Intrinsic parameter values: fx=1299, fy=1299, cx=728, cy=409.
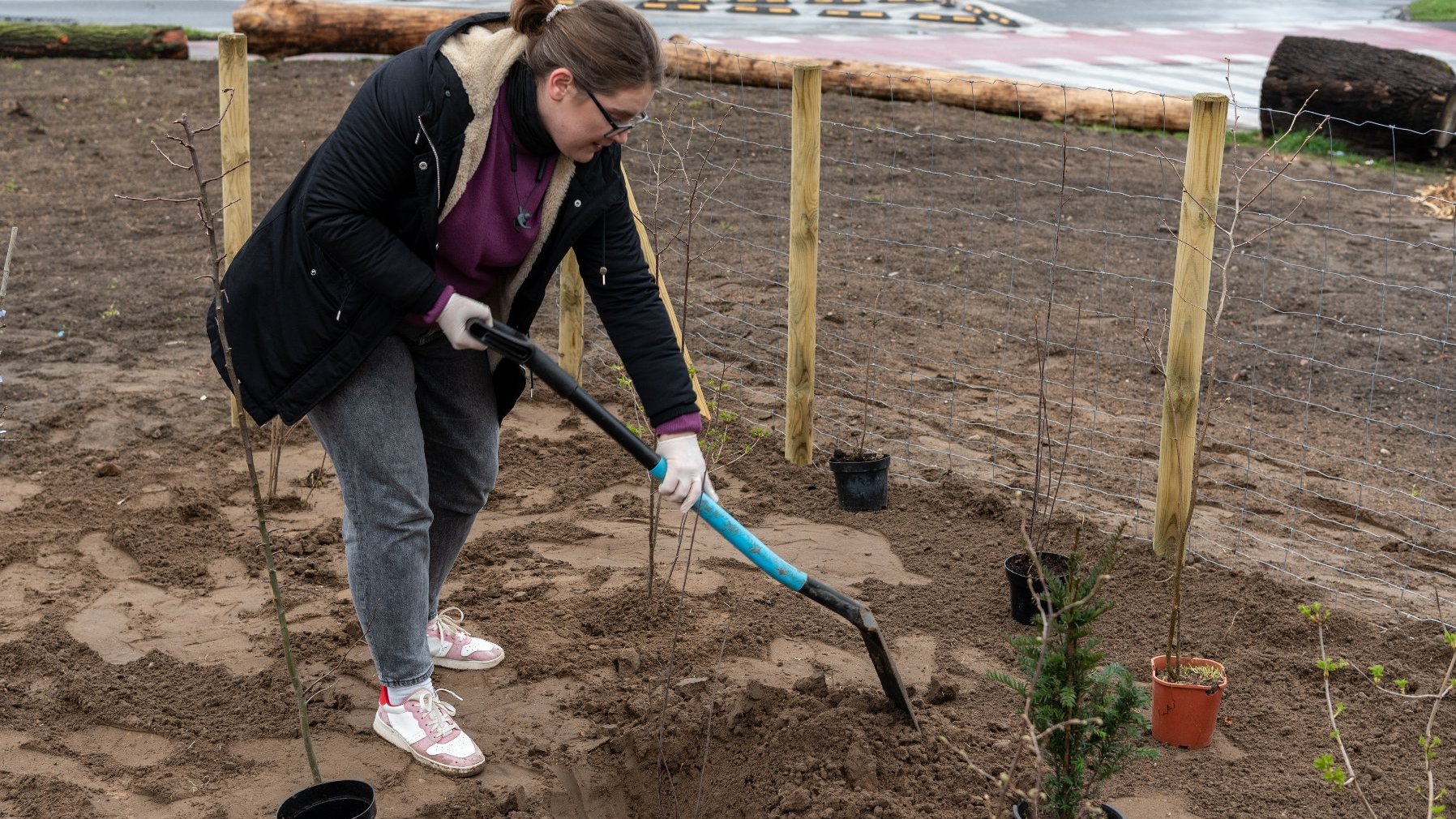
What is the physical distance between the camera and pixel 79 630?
12.7 ft

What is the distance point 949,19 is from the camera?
64.3ft

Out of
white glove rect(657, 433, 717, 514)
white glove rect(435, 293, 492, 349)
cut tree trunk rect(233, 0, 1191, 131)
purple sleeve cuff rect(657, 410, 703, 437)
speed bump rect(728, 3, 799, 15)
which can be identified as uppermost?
speed bump rect(728, 3, 799, 15)

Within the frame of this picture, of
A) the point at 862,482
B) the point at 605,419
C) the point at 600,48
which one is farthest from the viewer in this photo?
the point at 862,482

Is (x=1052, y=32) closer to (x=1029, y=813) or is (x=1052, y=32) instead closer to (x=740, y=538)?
(x=740, y=538)

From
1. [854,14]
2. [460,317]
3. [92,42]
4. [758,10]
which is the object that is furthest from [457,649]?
[854,14]

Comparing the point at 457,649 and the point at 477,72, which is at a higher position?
the point at 477,72

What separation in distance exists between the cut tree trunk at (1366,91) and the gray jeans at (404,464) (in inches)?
347

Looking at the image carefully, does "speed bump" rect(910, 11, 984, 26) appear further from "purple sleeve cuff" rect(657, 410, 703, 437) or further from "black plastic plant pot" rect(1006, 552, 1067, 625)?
"purple sleeve cuff" rect(657, 410, 703, 437)

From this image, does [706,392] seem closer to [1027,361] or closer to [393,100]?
[1027,361]

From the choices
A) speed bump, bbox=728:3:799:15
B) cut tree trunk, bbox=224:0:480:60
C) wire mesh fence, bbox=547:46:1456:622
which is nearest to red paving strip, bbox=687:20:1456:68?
speed bump, bbox=728:3:799:15

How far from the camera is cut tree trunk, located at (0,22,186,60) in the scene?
1296cm

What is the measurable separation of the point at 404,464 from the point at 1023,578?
187cm

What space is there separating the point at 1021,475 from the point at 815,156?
4.82ft

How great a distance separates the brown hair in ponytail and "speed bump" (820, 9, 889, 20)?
17.9 metres
